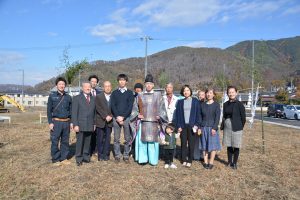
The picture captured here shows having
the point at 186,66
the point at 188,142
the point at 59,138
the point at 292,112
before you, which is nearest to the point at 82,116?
the point at 59,138

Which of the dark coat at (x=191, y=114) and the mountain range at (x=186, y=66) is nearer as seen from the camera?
the dark coat at (x=191, y=114)

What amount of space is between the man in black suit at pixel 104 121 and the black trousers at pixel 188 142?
5.15 ft

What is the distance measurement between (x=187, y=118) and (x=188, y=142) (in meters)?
0.52

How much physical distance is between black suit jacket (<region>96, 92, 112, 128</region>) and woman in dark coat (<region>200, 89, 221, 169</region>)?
6.44 feet

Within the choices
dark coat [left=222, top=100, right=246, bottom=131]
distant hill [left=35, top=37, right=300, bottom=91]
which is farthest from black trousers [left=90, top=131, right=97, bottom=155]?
distant hill [left=35, top=37, right=300, bottom=91]

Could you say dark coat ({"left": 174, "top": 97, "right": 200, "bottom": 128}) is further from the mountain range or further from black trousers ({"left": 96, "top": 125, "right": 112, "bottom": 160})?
the mountain range

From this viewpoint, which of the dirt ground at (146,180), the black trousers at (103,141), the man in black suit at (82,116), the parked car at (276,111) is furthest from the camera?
the parked car at (276,111)

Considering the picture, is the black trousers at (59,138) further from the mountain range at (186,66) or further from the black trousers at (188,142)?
the mountain range at (186,66)

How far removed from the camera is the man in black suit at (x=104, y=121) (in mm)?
6844

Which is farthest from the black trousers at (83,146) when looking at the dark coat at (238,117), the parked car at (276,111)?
the parked car at (276,111)

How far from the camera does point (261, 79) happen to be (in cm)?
1794

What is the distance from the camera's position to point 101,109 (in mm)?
6840

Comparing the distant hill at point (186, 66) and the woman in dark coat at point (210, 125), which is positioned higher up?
the distant hill at point (186, 66)

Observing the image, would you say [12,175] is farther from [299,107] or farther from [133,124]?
[299,107]
